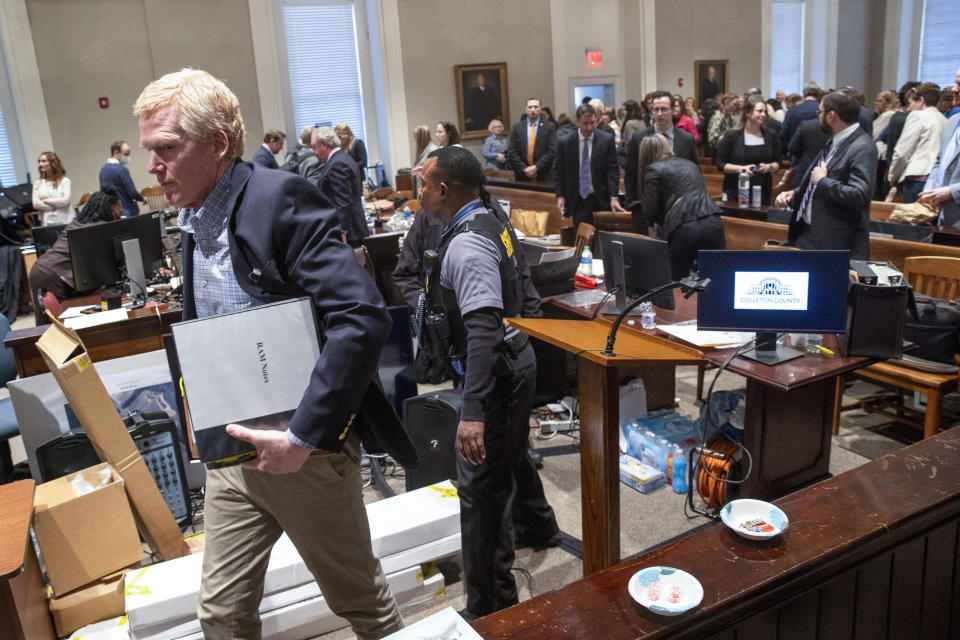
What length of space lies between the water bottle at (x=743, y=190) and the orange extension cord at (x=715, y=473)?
10.9ft

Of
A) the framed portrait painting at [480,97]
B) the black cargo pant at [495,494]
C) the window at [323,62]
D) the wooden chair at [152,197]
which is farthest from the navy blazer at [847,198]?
the window at [323,62]

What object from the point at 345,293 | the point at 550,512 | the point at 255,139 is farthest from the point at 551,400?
the point at 255,139

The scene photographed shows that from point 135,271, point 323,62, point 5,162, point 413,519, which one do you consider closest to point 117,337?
point 135,271

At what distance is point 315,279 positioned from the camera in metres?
1.52

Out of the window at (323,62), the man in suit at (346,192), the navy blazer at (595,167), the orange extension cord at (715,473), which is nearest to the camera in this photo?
the orange extension cord at (715,473)

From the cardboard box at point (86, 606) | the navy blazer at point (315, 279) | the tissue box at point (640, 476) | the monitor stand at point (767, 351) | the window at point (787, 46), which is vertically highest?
the window at point (787, 46)

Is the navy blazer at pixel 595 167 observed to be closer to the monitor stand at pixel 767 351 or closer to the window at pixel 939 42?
the monitor stand at pixel 767 351

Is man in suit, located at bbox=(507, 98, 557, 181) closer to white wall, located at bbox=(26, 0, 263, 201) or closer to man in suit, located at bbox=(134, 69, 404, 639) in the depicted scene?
white wall, located at bbox=(26, 0, 263, 201)

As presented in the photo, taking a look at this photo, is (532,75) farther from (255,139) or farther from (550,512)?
(550,512)

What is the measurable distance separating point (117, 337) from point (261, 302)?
3.13 meters

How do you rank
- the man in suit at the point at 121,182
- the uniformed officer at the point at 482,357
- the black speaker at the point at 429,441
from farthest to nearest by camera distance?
the man in suit at the point at 121,182 → the black speaker at the point at 429,441 → the uniformed officer at the point at 482,357

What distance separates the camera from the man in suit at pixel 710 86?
15547 millimetres

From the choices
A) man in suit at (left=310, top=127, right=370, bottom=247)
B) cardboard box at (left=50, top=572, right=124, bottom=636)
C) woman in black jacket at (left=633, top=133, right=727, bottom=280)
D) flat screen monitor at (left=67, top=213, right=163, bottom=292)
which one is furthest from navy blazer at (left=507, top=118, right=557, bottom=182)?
cardboard box at (left=50, top=572, right=124, bottom=636)

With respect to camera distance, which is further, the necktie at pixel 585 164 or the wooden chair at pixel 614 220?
the necktie at pixel 585 164
